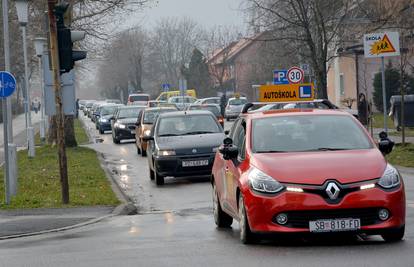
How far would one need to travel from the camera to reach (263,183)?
10.2 meters

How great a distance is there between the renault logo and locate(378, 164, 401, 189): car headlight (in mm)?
480

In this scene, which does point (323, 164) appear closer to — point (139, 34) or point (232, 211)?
point (232, 211)

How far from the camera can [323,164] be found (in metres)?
10.3

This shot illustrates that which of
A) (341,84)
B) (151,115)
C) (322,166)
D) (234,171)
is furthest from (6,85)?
(341,84)

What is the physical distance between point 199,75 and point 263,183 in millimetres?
86535

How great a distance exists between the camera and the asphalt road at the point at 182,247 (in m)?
9.63

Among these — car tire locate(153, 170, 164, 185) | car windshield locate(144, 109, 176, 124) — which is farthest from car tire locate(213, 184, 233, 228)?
car windshield locate(144, 109, 176, 124)

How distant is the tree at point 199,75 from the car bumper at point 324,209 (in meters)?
85.7

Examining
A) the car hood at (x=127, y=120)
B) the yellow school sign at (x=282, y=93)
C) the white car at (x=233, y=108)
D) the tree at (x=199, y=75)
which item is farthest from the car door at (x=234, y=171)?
the tree at (x=199, y=75)

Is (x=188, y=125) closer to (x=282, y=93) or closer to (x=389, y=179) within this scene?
(x=282, y=93)

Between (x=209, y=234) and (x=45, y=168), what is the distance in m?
14.5

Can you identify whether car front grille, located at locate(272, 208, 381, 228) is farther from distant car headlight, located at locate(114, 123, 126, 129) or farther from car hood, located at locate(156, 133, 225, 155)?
distant car headlight, located at locate(114, 123, 126, 129)

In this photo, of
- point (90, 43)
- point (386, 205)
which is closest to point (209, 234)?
point (386, 205)

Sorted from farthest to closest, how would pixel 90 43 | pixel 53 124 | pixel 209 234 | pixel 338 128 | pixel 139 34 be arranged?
pixel 139 34 < pixel 90 43 < pixel 53 124 < pixel 209 234 < pixel 338 128
